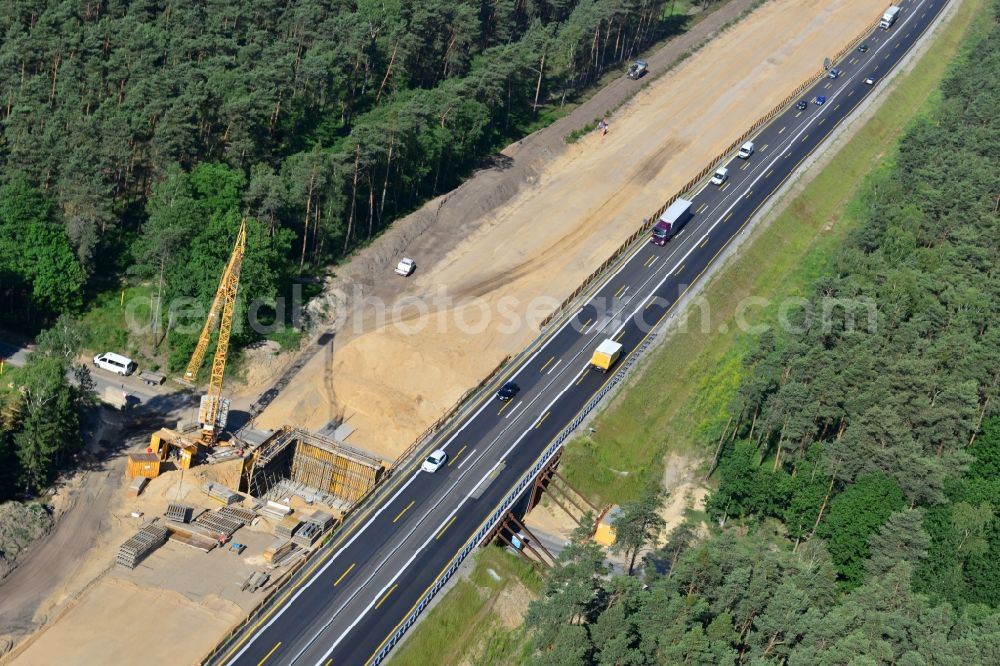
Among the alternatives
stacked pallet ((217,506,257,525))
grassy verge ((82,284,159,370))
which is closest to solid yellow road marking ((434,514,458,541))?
stacked pallet ((217,506,257,525))

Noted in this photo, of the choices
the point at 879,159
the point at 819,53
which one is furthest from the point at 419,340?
the point at 819,53

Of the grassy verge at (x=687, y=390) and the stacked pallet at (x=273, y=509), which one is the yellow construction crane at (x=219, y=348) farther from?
the grassy verge at (x=687, y=390)

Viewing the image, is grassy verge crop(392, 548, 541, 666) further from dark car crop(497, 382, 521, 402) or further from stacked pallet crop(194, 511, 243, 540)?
stacked pallet crop(194, 511, 243, 540)

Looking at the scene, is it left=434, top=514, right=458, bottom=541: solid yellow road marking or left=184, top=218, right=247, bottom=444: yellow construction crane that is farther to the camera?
left=184, top=218, right=247, bottom=444: yellow construction crane

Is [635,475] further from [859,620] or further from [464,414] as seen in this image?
[859,620]

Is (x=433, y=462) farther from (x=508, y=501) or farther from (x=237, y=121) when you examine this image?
(x=237, y=121)

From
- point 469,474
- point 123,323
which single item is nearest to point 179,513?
point 469,474
